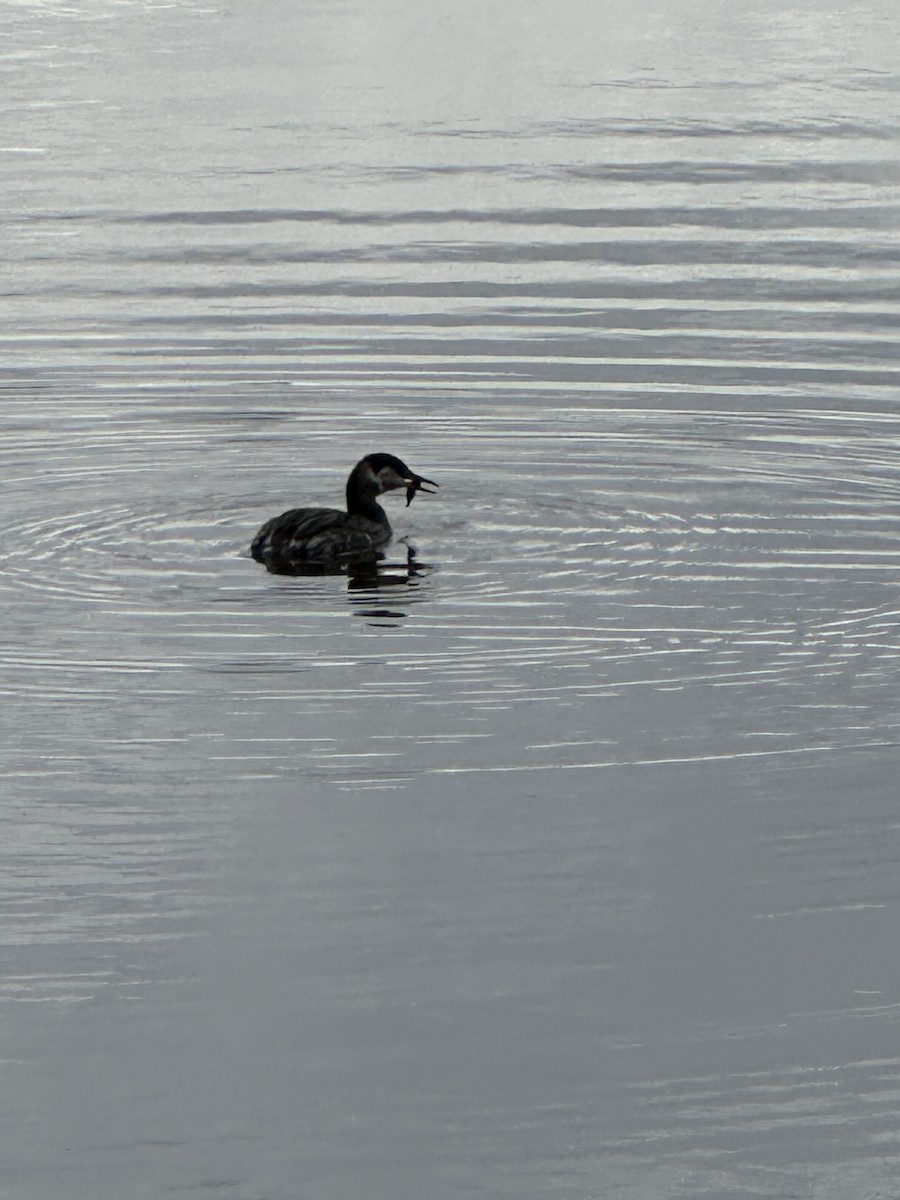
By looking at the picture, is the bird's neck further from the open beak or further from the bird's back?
the open beak

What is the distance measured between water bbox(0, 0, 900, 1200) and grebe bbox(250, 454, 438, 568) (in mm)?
211

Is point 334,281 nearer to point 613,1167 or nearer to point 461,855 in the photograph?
point 461,855

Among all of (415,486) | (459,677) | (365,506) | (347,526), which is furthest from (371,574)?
(459,677)

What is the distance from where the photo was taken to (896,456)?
1208 cm

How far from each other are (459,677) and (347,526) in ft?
7.36

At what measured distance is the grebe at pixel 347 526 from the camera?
10422 millimetres

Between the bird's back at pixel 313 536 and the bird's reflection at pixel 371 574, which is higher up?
the bird's back at pixel 313 536

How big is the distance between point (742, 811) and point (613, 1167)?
84.6 inches

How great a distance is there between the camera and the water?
5648mm

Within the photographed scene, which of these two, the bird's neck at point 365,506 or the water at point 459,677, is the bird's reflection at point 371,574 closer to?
the water at point 459,677

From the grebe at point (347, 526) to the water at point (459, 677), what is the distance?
21cm

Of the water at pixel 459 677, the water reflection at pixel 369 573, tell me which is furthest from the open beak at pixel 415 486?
the water reflection at pixel 369 573

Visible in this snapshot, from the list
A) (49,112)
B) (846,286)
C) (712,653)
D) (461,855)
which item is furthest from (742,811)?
(49,112)

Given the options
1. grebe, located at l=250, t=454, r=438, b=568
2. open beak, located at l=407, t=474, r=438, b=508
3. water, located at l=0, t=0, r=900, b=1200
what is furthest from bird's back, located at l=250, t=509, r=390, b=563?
open beak, located at l=407, t=474, r=438, b=508
